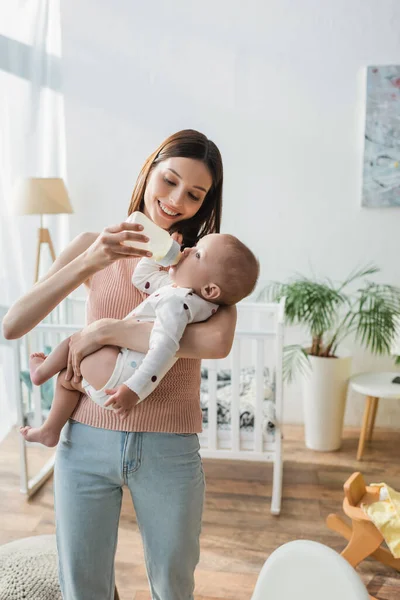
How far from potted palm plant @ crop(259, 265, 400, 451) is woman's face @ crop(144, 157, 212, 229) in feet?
5.87

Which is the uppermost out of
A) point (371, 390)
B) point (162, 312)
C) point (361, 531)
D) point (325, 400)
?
point (162, 312)

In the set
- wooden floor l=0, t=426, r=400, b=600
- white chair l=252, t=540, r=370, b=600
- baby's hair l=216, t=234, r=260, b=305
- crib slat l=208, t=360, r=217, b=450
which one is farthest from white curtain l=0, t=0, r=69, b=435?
white chair l=252, t=540, r=370, b=600

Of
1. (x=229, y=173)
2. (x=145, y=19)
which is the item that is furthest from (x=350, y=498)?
(x=145, y=19)

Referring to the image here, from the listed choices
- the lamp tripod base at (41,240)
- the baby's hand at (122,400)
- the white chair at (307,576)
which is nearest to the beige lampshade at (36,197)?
the lamp tripod base at (41,240)

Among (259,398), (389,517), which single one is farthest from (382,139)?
(389,517)

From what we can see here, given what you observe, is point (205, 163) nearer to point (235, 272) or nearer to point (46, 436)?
point (235, 272)

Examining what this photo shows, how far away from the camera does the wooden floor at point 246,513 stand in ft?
6.88

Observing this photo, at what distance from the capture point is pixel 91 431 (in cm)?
109

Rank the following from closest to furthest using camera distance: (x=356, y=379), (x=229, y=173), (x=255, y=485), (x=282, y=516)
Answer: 1. (x=282, y=516)
2. (x=255, y=485)
3. (x=356, y=379)
4. (x=229, y=173)

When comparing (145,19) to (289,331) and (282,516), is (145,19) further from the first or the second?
(282,516)

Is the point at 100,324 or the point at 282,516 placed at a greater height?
the point at 100,324

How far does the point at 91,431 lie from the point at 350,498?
4.23 ft

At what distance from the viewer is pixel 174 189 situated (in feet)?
3.94

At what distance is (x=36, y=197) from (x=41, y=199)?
0.08 ft
